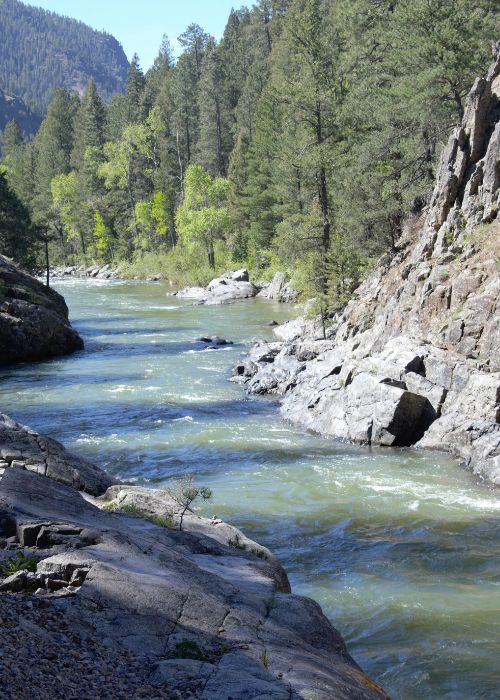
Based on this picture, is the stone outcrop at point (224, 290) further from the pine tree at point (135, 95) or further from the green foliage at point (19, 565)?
the green foliage at point (19, 565)

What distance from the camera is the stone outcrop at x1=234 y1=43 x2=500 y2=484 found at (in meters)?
18.2

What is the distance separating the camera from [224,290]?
54.0 metres

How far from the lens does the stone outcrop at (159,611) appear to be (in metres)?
5.98

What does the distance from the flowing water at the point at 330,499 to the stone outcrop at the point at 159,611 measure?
184 centimetres

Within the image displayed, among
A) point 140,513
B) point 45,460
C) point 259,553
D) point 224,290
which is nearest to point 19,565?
point 140,513

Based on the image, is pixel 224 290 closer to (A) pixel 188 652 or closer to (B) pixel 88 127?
(B) pixel 88 127

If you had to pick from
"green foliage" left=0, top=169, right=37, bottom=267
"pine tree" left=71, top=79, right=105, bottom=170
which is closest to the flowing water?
"green foliage" left=0, top=169, right=37, bottom=267

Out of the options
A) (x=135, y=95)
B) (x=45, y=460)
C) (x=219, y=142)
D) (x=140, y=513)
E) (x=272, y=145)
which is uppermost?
(x=135, y=95)

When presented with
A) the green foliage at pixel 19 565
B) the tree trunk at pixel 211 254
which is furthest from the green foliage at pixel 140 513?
the tree trunk at pixel 211 254

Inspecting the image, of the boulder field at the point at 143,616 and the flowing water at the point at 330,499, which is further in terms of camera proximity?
the flowing water at the point at 330,499

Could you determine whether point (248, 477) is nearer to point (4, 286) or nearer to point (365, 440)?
point (365, 440)

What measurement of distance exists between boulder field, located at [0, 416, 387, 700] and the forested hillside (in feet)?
75.6

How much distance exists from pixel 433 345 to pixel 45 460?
489 inches

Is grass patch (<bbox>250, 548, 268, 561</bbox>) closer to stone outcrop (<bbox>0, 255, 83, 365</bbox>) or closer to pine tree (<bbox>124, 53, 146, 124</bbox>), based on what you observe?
stone outcrop (<bbox>0, 255, 83, 365</bbox>)
